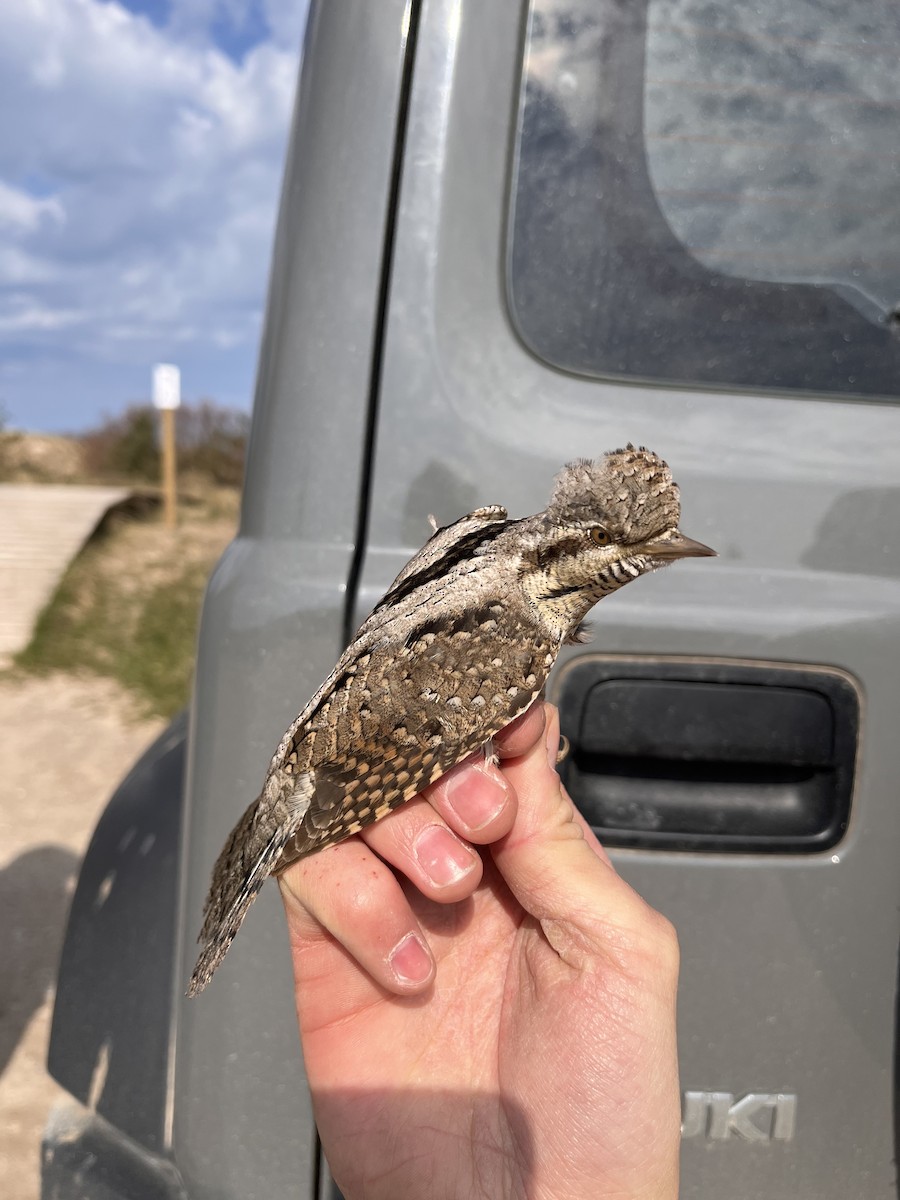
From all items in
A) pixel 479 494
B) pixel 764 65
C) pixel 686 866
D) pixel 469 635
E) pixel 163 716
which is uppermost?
pixel 764 65

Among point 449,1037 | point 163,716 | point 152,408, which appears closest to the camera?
point 449,1037

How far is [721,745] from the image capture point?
1.90 m

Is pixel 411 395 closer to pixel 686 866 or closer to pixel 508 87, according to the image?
pixel 508 87

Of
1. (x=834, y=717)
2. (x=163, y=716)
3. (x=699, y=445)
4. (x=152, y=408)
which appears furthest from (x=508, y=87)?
(x=152, y=408)

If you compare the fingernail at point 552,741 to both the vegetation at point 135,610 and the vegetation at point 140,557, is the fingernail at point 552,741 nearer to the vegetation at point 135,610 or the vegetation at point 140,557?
the vegetation at point 140,557

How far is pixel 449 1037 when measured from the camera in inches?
79.3

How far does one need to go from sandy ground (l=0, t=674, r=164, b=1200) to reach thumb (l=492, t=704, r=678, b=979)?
1.53m

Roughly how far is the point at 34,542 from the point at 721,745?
601 inches

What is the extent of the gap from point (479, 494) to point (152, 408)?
23.2 metres

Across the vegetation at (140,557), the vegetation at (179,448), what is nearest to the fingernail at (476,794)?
the vegetation at (140,557)

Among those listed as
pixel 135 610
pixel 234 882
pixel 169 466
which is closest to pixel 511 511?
pixel 234 882

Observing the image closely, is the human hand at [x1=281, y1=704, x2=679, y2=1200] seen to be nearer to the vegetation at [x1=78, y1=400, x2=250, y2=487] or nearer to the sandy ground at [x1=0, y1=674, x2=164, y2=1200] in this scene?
the sandy ground at [x1=0, y1=674, x2=164, y2=1200]

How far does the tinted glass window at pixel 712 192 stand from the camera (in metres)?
1.91

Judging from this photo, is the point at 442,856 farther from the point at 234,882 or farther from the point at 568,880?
the point at 234,882
